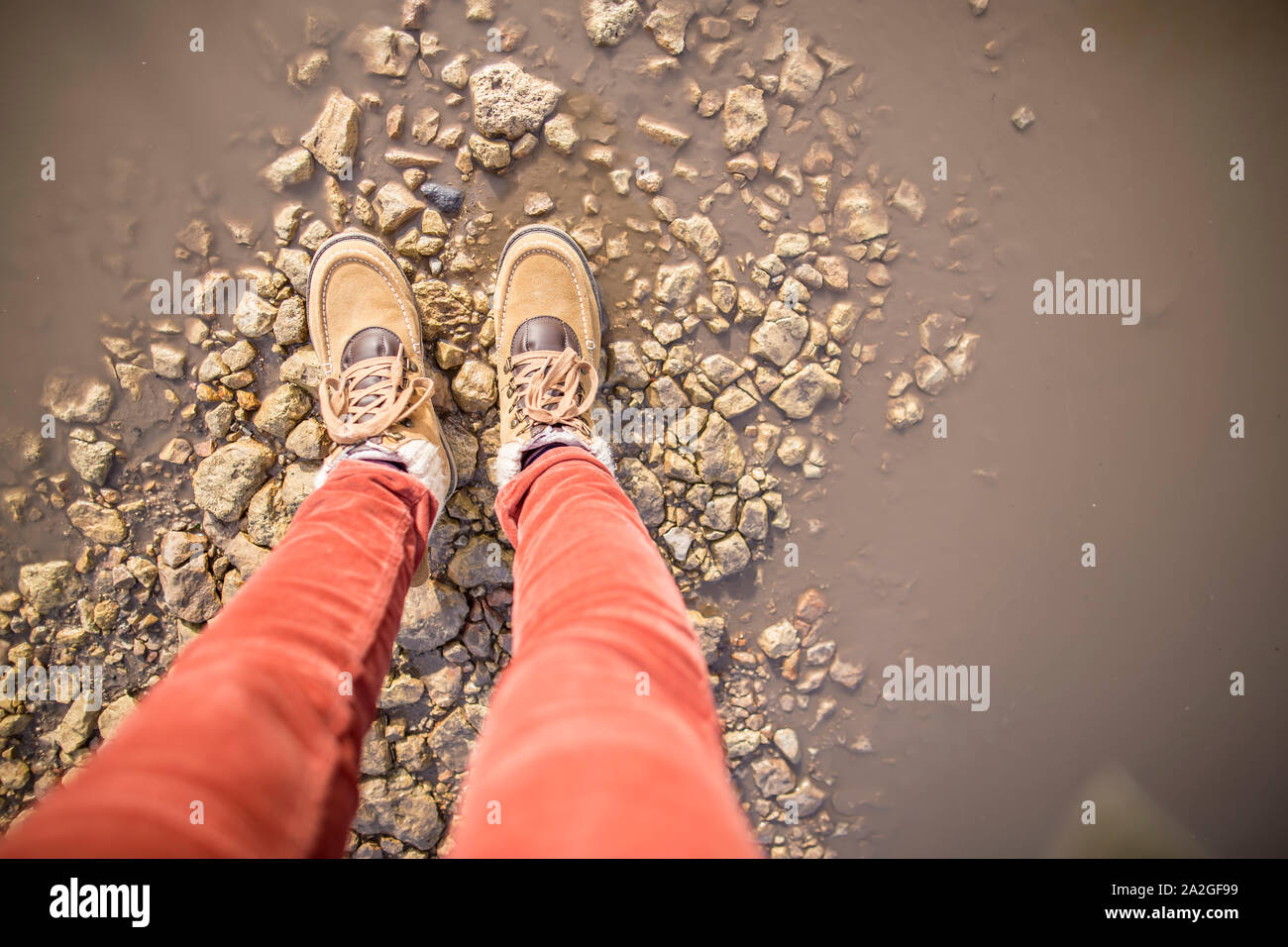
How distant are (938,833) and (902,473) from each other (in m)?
1.08

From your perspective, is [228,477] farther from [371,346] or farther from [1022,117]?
[1022,117]

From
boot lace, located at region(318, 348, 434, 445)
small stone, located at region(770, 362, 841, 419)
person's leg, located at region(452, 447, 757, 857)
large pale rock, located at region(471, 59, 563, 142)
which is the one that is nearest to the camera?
person's leg, located at region(452, 447, 757, 857)

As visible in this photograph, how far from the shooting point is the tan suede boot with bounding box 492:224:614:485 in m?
1.51

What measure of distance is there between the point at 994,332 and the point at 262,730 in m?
1.88

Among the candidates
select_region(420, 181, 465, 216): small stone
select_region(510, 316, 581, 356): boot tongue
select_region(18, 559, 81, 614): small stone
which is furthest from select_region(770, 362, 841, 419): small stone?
select_region(18, 559, 81, 614): small stone

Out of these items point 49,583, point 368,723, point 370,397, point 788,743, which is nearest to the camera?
point 368,723

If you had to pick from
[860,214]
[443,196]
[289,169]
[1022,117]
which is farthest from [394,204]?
[1022,117]

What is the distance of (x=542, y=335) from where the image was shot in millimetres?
1578

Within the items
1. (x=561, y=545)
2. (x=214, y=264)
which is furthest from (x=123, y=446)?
(x=561, y=545)

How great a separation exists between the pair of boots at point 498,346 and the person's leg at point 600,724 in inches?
17.6

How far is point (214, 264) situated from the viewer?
157 cm

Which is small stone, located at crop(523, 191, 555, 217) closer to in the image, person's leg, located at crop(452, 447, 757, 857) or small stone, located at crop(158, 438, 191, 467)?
Answer: person's leg, located at crop(452, 447, 757, 857)

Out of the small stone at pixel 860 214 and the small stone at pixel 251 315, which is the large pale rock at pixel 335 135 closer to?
the small stone at pixel 251 315

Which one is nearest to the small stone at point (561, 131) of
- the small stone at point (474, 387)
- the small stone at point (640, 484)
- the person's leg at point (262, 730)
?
the small stone at point (474, 387)
